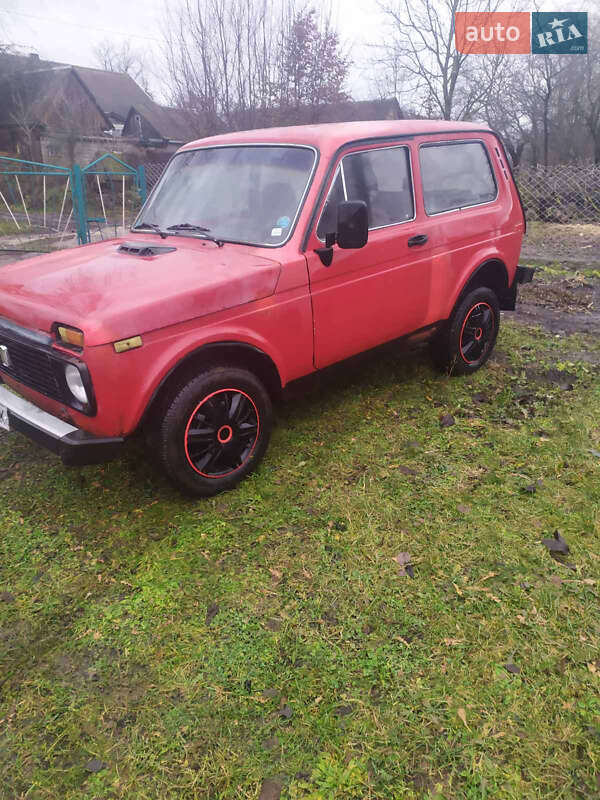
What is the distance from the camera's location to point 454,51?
26266 mm

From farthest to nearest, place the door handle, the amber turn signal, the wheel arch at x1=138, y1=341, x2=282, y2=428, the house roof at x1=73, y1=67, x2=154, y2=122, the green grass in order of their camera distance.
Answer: the house roof at x1=73, y1=67, x2=154, y2=122, the door handle, the wheel arch at x1=138, y1=341, x2=282, y2=428, the amber turn signal, the green grass

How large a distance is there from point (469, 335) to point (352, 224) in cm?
214

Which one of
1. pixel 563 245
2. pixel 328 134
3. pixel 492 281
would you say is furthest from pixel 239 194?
pixel 563 245

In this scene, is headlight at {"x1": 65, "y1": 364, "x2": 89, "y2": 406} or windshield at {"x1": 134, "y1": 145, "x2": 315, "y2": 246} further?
windshield at {"x1": 134, "y1": 145, "x2": 315, "y2": 246}

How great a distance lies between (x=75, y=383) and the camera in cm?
294

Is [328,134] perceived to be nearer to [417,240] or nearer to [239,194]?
[239,194]

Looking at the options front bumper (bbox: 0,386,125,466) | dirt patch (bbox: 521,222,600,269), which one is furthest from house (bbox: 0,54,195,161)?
front bumper (bbox: 0,386,125,466)

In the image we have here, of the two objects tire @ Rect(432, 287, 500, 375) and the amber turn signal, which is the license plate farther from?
tire @ Rect(432, 287, 500, 375)

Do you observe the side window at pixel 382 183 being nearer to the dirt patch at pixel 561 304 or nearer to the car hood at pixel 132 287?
the car hood at pixel 132 287

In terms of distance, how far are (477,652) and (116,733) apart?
5.00 ft

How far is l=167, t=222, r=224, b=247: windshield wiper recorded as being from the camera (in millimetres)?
3696

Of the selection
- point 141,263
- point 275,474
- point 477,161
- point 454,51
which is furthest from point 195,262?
point 454,51

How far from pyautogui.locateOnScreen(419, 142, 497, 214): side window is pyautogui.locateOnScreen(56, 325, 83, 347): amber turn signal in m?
2.85

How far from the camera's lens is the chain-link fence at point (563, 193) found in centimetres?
1458
